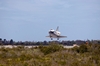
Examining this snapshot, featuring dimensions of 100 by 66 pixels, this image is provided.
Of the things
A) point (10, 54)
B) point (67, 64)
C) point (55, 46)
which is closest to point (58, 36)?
point (55, 46)

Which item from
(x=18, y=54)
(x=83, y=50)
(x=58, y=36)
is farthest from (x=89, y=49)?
(x=58, y=36)

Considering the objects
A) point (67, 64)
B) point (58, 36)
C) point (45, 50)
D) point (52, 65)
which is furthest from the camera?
point (58, 36)

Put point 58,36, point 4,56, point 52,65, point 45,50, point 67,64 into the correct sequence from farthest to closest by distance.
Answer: point 58,36 < point 45,50 < point 4,56 < point 67,64 < point 52,65

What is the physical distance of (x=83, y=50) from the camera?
113 feet

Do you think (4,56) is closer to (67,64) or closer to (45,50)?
(45,50)

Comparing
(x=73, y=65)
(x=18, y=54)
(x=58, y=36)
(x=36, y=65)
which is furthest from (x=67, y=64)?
(x=58, y=36)

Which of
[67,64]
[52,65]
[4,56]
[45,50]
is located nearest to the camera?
[52,65]

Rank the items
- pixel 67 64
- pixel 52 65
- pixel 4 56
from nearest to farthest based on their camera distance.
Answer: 1. pixel 52 65
2. pixel 67 64
3. pixel 4 56

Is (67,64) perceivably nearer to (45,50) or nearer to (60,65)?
(60,65)

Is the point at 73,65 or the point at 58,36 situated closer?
the point at 73,65

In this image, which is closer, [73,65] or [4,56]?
[73,65]

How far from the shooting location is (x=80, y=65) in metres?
18.2

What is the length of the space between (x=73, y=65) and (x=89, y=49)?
51.0 ft

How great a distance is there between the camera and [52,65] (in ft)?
57.9
